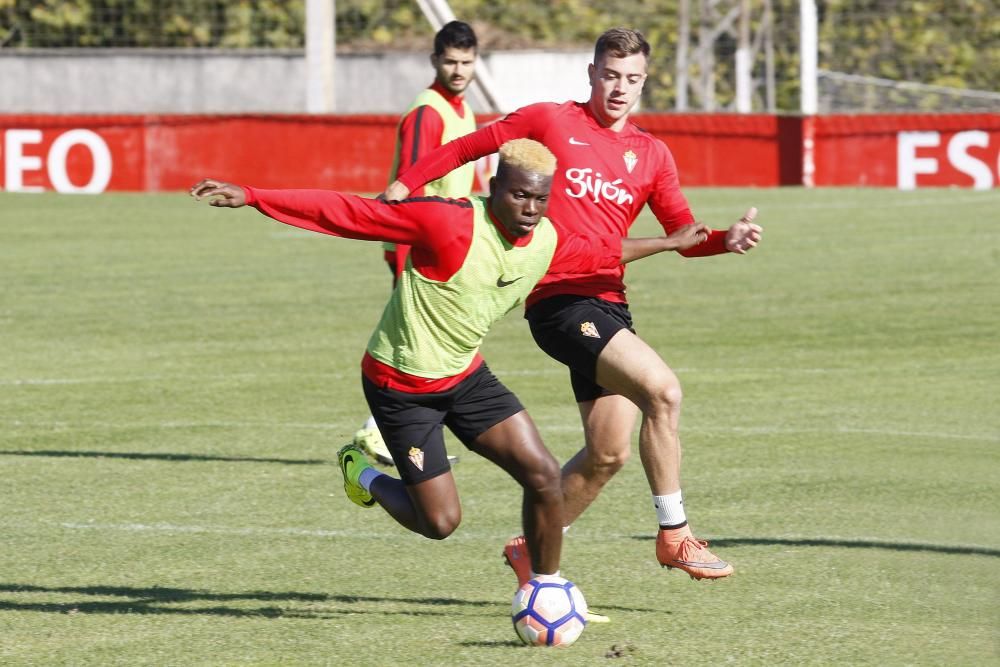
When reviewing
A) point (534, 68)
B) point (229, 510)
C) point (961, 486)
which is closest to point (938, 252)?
point (961, 486)

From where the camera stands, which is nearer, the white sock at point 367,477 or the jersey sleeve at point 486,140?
the white sock at point 367,477

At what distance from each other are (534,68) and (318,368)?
1031 inches

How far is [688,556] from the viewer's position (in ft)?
25.5

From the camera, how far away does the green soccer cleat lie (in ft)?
26.3

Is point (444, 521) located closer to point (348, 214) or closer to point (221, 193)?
point (348, 214)

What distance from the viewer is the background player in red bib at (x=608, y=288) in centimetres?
783

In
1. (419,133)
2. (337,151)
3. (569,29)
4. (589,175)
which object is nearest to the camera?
(589,175)

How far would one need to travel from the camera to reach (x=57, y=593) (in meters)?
7.95

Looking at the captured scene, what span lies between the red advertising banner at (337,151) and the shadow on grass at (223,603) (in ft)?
70.8

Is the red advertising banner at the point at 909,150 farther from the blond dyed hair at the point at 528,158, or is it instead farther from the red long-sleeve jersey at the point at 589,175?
the blond dyed hair at the point at 528,158

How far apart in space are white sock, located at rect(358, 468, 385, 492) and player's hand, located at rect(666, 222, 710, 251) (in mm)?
1670

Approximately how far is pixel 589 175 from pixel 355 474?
1767mm

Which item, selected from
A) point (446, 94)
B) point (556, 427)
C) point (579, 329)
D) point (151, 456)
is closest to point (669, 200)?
point (579, 329)

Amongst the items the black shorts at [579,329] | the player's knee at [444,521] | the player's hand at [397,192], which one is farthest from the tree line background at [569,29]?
the player's knee at [444,521]
